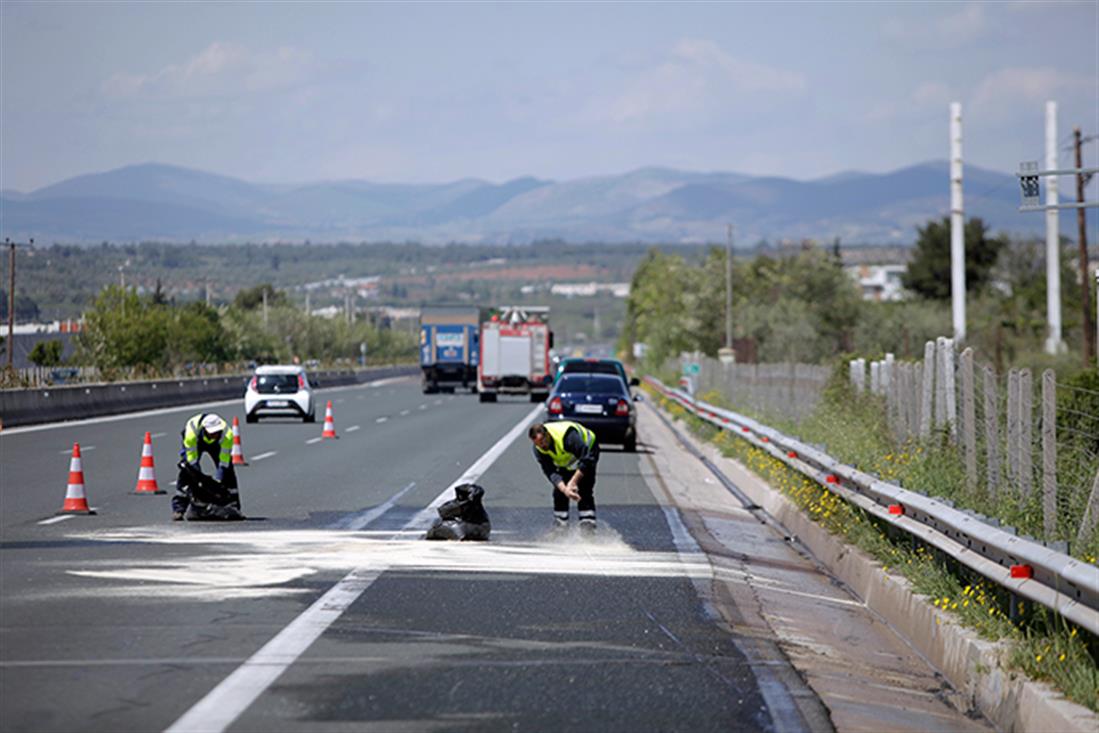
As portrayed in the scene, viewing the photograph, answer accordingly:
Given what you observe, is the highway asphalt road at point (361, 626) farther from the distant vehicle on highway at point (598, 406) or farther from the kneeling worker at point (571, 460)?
the distant vehicle on highway at point (598, 406)

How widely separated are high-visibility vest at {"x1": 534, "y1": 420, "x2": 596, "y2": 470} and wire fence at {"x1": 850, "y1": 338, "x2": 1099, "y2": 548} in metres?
3.62

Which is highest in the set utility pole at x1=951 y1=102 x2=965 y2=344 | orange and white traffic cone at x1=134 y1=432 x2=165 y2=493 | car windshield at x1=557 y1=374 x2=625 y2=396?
utility pole at x1=951 y1=102 x2=965 y2=344

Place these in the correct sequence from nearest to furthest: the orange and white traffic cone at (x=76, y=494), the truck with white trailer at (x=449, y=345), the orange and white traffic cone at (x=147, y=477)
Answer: the orange and white traffic cone at (x=76, y=494)
the orange and white traffic cone at (x=147, y=477)
the truck with white trailer at (x=449, y=345)

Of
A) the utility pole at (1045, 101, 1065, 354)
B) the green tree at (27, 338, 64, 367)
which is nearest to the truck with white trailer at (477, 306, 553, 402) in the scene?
the utility pole at (1045, 101, 1065, 354)

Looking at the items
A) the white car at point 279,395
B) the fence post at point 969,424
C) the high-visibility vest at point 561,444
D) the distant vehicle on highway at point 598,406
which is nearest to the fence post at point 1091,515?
the fence post at point 969,424

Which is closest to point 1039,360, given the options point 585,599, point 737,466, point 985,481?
point 737,466

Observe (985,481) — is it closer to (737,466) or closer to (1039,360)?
(737,466)

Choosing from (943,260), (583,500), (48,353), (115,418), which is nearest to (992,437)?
(583,500)

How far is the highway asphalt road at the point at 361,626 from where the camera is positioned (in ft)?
29.0

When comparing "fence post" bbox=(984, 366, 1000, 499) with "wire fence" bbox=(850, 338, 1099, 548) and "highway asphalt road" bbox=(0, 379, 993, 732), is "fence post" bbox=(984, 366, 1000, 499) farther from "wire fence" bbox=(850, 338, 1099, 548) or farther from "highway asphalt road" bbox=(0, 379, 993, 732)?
"highway asphalt road" bbox=(0, 379, 993, 732)

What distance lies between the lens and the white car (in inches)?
1877

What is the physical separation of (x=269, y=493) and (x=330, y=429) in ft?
52.0

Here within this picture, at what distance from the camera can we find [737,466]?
29.7 metres

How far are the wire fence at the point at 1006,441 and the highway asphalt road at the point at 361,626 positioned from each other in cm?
240
